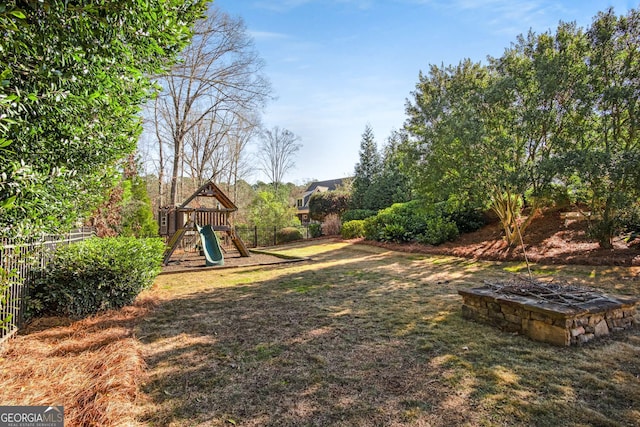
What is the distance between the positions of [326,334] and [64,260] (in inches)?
144

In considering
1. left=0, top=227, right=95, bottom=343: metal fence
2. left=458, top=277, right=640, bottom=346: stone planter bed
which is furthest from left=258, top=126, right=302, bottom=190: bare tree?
left=458, top=277, right=640, bottom=346: stone planter bed

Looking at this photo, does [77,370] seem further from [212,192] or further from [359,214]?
[359,214]

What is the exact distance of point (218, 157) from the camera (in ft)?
73.0

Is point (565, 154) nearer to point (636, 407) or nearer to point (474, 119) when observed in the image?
point (474, 119)

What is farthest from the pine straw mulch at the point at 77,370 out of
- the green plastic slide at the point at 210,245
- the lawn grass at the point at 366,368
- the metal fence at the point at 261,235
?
the metal fence at the point at 261,235

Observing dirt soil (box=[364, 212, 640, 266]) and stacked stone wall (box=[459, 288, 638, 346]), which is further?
dirt soil (box=[364, 212, 640, 266])

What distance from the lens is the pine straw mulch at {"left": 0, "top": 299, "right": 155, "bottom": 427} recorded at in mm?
2182

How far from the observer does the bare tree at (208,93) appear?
12.6m

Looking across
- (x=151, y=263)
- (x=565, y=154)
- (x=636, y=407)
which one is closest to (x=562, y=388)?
(x=636, y=407)

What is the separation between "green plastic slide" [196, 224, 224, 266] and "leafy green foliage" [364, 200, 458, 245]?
24.2 ft

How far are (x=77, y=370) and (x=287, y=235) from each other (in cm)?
1499

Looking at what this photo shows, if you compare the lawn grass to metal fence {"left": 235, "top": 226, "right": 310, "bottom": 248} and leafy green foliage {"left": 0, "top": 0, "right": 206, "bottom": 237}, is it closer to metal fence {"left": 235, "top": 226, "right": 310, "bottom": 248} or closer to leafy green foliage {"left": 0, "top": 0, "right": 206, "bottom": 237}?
leafy green foliage {"left": 0, "top": 0, "right": 206, "bottom": 237}

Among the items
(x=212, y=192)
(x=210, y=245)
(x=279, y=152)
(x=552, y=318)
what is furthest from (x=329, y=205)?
(x=552, y=318)

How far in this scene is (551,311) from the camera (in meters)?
3.28
